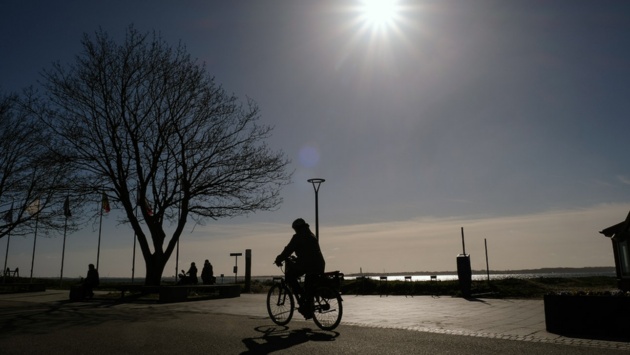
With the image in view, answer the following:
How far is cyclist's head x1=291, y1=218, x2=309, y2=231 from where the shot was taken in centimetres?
902

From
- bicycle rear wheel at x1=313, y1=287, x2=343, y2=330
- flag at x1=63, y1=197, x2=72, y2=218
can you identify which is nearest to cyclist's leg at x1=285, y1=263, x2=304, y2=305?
bicycle rear wheel at x1=313, y1=287, x2=343, y2=330

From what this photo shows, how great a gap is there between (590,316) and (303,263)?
4803 millimetres

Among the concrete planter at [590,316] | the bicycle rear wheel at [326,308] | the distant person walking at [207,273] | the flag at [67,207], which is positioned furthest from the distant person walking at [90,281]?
the concrete planter at [590,316]

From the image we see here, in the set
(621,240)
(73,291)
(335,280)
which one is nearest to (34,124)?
(73,291)

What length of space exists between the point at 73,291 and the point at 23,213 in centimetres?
1286

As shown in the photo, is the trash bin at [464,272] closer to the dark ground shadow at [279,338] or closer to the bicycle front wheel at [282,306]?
the bicycle front wheel at [282,306]

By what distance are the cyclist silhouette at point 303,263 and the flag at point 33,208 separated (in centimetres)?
2456

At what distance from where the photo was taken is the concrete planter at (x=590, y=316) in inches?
283

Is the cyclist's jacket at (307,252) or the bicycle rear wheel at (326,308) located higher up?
the cyclist's jacket at (307,252)

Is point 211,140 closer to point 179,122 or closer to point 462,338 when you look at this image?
point 179,122

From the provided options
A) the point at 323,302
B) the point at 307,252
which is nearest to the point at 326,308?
the point at 323,302

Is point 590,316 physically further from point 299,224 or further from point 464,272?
point 464,272

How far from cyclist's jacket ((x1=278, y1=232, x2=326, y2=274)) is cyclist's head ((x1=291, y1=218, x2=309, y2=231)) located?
0.17 m

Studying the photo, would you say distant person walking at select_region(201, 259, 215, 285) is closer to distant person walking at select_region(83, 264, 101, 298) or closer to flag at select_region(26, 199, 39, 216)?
distant person walking at select_region(83, 264, 101, 298)
